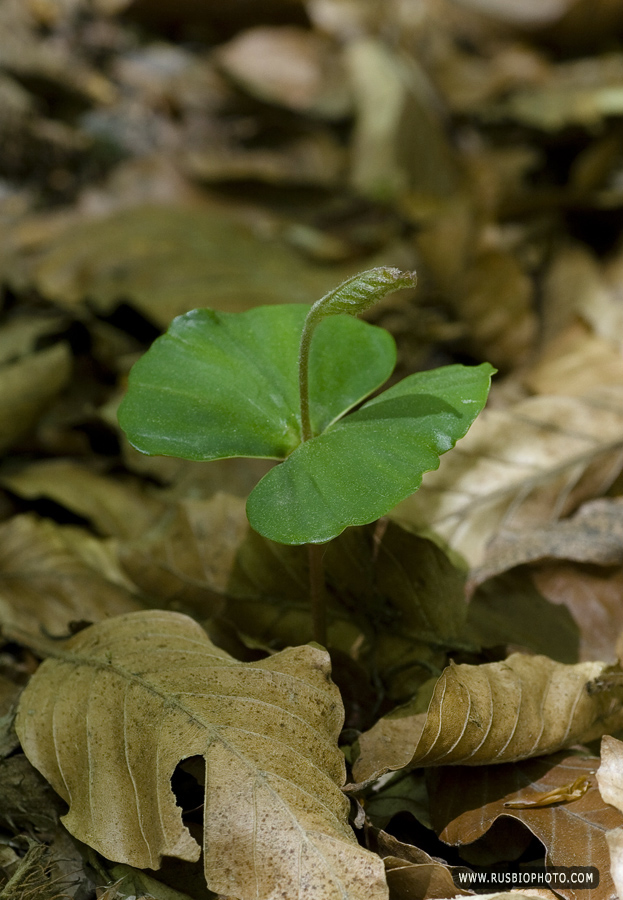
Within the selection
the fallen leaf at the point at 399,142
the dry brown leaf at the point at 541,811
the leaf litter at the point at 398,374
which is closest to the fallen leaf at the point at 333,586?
the leaf litter at the point at 398,374

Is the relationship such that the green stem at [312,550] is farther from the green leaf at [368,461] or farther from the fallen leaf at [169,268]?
the fallen leaf at [169,268]

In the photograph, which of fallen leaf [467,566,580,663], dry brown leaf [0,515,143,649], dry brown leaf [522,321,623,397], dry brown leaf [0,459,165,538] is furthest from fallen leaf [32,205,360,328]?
fallen leaf [467,566,580,663]

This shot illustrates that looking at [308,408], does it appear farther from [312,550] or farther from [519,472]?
[519,472]

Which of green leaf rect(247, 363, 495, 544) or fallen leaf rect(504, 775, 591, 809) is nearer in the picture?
green leaf rect(247, 363, 495, 544)

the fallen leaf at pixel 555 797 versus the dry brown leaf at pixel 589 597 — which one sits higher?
the fallen leaf at pixel 555 797

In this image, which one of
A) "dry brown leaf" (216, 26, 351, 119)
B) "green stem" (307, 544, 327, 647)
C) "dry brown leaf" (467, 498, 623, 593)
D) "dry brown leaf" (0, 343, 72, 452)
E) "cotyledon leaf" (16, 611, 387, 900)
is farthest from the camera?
"dry brown leaf" (216, 26, 351, 119)

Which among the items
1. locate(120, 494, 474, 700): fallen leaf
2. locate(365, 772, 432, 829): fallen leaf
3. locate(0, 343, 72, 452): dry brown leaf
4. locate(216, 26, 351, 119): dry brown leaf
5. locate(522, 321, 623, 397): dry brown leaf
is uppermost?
locate(216, 26, 351, 119): dry brown leaf

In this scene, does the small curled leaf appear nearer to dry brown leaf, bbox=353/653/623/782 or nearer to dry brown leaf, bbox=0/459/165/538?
dry brown leaf, bbox=353/653/623/782
